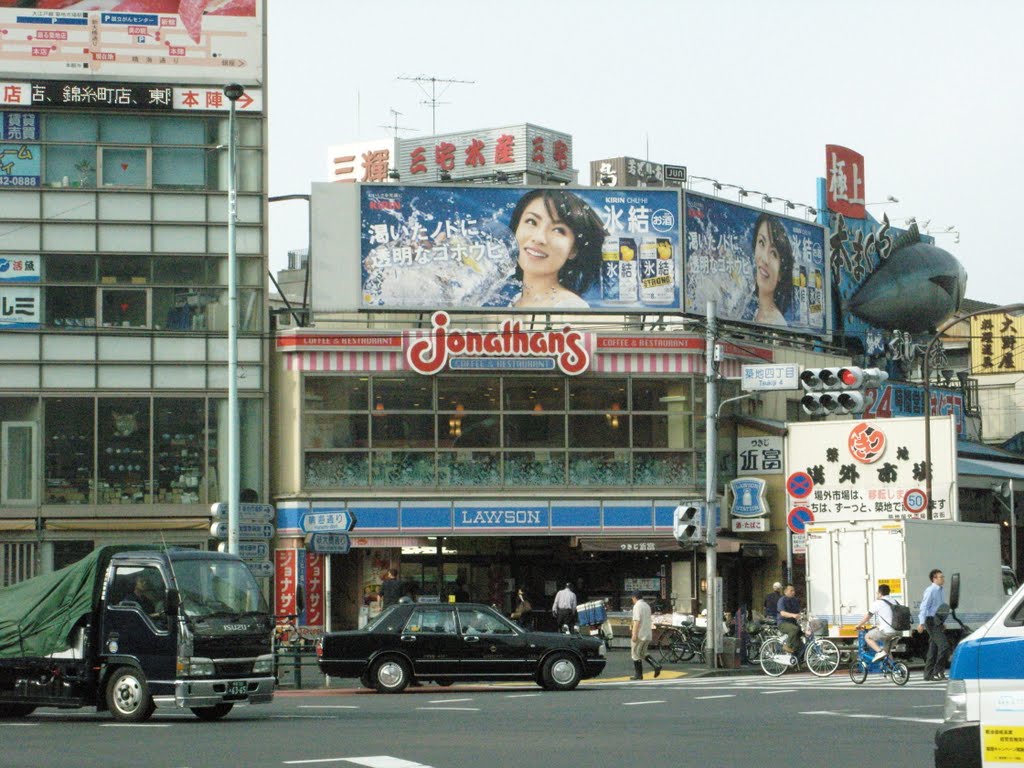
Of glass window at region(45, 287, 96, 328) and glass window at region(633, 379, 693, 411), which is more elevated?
glass window at region(45, 287, 96, 328)

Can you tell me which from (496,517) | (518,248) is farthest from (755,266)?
(496,517)

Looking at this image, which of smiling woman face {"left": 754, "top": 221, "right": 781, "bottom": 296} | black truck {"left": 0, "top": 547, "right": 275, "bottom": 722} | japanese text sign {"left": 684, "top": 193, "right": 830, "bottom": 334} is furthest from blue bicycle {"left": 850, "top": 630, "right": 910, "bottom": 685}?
smiling woman face {"left": 754, "top": 221, "right": 781, "bottom": 296}

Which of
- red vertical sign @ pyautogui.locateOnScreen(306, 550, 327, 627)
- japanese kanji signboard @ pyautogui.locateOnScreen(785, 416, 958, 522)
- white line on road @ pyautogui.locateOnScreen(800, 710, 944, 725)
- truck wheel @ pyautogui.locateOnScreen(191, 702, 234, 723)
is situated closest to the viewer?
white line on road @ pyautogui.locateOnScreen(800, 710, 944, 725)

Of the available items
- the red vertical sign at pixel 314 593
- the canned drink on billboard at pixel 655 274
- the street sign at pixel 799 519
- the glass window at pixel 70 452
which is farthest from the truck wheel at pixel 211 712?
the canned drink on billboard at pixel 655 274

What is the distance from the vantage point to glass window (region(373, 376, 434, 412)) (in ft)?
136

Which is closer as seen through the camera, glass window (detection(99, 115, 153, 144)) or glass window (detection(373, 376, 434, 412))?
glass window (detection(99, 115, 153, 144))

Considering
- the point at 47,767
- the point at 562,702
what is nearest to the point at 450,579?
the point at 562,702

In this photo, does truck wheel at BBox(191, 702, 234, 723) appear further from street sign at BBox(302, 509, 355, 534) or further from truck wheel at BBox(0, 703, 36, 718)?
street sign at BBox(302, 509, 355, 534)

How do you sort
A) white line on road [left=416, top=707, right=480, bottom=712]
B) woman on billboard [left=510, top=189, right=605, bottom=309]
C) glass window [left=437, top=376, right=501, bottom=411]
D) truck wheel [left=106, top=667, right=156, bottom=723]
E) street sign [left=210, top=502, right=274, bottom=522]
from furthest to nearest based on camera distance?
woman on billboard [left=510, top=189, right=605, bottom=309]
glass window [left=437, top=376, right=501, bottom=411]
street sign [left=210, top=502, right=274, bottom=522]
white line on road [left=416, top=707, right=480, bottom=712]
truck wheel [left=106, top=667, right=156, bottom=723]

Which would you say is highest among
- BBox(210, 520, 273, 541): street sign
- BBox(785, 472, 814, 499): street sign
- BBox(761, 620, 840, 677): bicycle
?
BBox(785, 472, 814, 499): street sign

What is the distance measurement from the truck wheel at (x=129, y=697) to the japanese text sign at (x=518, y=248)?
22402 millimetres

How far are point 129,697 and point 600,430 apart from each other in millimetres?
23106

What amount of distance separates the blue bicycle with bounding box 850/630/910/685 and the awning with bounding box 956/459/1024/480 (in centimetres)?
2175

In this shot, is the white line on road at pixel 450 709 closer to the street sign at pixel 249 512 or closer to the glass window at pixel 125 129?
the street sign at pixel 249 512
